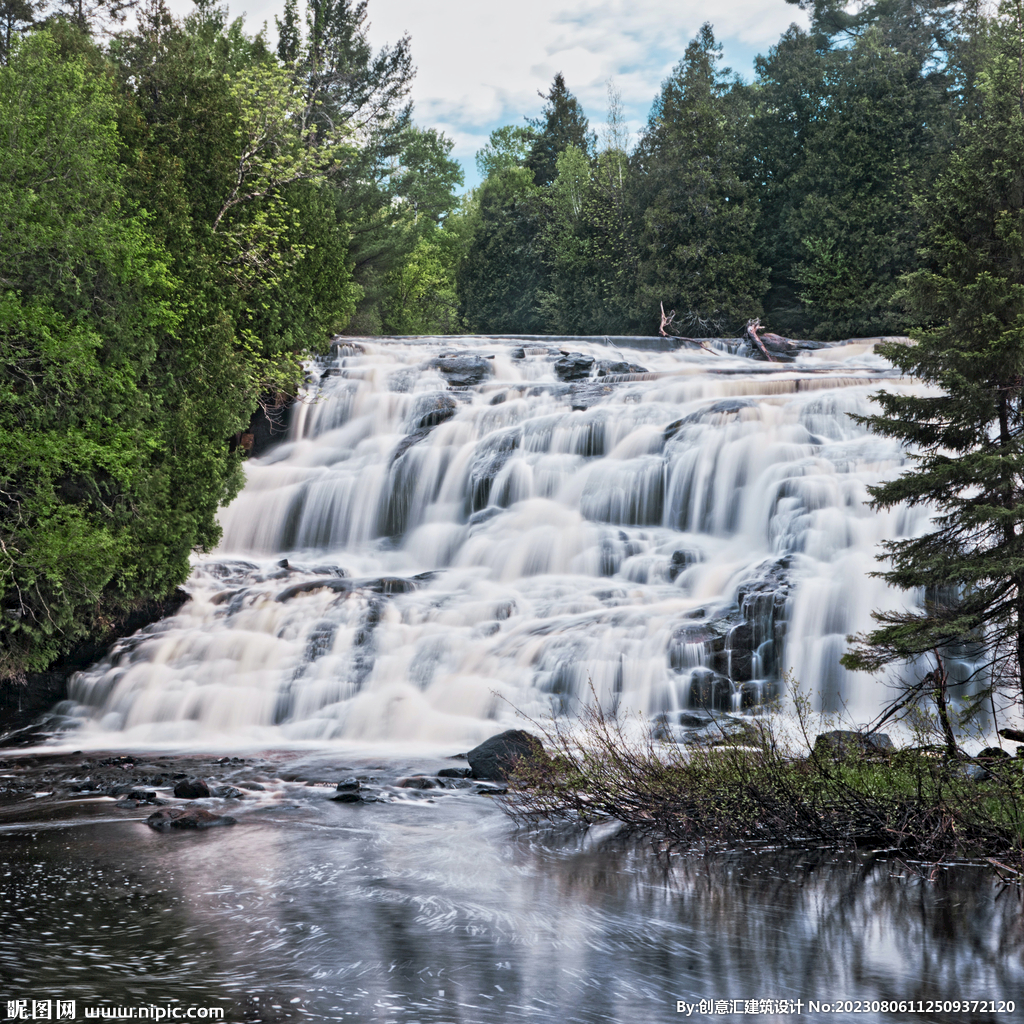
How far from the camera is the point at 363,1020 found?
18.0 ft

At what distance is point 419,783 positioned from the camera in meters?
11.8

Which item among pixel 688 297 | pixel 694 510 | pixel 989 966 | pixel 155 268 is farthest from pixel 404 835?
pixel 688 297

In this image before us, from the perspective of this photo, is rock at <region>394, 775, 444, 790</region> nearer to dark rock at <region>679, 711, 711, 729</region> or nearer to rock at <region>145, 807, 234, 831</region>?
rock at <region>145, 807, 234, 831</region>

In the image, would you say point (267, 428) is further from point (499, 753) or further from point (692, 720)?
point (499, 753)

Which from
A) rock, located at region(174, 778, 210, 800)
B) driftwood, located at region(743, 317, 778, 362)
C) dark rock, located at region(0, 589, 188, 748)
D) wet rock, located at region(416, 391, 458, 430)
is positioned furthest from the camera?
driftwood, located at region(743, 317, 778, 362)

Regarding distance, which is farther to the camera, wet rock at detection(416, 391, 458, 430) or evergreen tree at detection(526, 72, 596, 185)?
evergreen tree at detection(526, 72, 596, 185)

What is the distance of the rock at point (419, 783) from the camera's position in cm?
1175

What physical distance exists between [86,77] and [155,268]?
3.70 meters

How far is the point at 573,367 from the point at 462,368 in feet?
12.4

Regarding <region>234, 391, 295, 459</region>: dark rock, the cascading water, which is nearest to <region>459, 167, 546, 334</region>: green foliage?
the cascading water

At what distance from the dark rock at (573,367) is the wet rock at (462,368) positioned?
231 centimetres

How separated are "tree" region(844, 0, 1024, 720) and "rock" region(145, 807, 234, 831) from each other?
6.76 m

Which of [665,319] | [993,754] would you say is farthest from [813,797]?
[665,319]

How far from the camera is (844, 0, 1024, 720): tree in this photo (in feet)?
29.6
